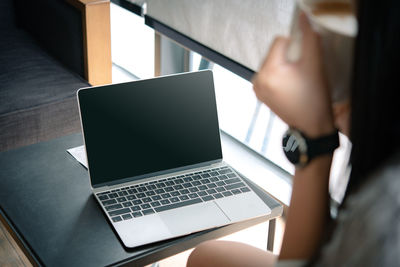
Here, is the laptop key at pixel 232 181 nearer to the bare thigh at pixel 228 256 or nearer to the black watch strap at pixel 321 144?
the bare thigh at pixel 228 256

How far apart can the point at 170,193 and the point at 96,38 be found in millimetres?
992

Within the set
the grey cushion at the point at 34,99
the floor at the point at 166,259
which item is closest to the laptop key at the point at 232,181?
the floor at the point at 166,259

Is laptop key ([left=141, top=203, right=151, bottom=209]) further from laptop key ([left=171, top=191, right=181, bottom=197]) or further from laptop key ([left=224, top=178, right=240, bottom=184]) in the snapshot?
laptop key ([left=224, top=178, right=240, bottom=184])

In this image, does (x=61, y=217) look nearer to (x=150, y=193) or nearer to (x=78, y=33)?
(x=150, y=193)

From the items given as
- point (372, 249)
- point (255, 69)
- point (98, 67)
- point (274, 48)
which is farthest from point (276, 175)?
point (372, 249)

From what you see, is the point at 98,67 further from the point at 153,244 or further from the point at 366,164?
the point at 366,164

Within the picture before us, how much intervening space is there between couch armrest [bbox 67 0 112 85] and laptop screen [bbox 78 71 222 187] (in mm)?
821

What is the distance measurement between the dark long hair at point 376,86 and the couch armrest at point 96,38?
1531 millimetres

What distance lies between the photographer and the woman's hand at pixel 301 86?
0.59 meters

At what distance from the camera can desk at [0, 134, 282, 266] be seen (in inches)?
39.9

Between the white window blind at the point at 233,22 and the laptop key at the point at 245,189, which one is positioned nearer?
the laptop key at the point at 245,189

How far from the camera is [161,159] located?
1212mm

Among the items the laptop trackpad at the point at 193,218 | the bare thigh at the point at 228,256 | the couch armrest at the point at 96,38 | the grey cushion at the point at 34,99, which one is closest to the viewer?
the bare thigh at the point at 228,256

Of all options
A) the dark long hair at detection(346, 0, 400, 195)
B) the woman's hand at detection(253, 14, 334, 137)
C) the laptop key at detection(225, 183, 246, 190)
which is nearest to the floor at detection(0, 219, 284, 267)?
the laptop key at detection(225, 183, 246, 190)
